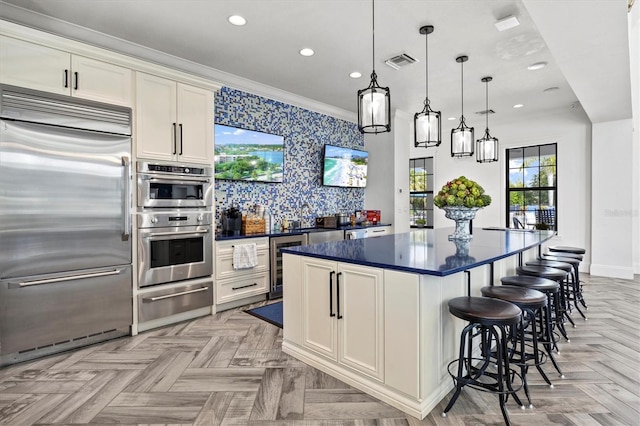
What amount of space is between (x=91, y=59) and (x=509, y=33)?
3.96 meters

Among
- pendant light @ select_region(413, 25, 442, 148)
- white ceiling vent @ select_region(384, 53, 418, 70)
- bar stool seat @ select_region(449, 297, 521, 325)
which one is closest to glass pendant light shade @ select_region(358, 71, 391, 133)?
pendant light @ select_region(413, 25, 442, 148)

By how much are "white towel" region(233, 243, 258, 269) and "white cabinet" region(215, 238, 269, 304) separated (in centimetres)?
5

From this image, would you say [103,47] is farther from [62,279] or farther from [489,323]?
[489,323]

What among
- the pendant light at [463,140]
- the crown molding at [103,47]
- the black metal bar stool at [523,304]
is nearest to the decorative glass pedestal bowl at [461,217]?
the black metal bar stool at [523,304]

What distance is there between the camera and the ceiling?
2.89 meters

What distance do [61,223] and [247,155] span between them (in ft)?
7.72

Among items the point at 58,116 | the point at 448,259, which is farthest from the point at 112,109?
the point at 448,259

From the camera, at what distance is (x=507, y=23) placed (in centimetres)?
310

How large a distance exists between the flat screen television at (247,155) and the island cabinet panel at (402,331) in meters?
3.03

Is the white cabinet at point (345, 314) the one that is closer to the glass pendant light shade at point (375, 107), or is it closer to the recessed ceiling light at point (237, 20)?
the glass pendant light shade at point (375, 107)

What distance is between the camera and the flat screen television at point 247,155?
439 centimetres

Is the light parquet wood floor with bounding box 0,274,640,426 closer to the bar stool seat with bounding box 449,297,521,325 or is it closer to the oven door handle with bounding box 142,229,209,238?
the bar stool seat with bounding box 449,297,521,325

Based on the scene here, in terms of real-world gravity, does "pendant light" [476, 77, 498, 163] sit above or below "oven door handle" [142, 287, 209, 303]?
above

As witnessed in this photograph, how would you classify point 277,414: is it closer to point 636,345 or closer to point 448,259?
point 448,259
